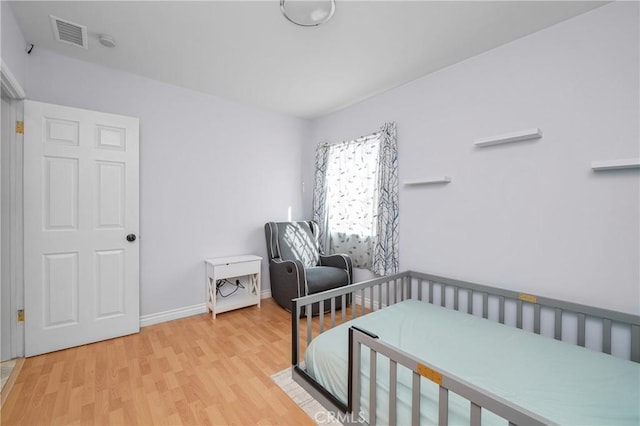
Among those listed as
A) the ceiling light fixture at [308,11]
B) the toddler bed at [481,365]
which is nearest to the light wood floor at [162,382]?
the toddler bed at [481,365]

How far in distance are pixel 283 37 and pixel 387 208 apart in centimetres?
191

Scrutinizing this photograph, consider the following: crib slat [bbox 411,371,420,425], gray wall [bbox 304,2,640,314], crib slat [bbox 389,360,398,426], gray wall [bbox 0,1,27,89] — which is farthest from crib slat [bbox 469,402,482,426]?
gray wall [bbox 0,1,27,89]

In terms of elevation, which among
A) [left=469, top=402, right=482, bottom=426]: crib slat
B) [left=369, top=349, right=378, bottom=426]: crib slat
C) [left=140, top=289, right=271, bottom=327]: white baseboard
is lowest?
[left=140, top=289, right=271, bottom=327]: white baseboard

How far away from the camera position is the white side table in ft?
9.87

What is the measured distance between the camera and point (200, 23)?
6.50ft

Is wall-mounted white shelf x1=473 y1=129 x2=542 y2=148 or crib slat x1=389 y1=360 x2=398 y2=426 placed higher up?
wall-mounted white shelf x1=473 y1=129 x2=542 y2=148

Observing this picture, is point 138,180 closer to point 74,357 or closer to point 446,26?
point 74,357

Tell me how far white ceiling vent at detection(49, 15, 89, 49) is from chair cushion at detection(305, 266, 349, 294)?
9.32 feet

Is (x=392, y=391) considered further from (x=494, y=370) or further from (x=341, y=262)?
(x=341, y=262)

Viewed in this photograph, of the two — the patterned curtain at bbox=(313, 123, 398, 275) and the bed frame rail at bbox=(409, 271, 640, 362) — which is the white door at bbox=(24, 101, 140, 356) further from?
the bed frame rail at bbox=(409, 271, 640, 362)

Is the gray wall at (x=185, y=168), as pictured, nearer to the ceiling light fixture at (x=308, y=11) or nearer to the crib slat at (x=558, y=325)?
the ceiling light fixture at (x=308, y=11)

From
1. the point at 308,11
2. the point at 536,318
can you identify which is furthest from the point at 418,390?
A: the point at 308,11

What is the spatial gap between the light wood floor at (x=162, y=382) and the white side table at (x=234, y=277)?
1.42 ft

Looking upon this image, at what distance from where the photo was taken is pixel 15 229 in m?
2.14
